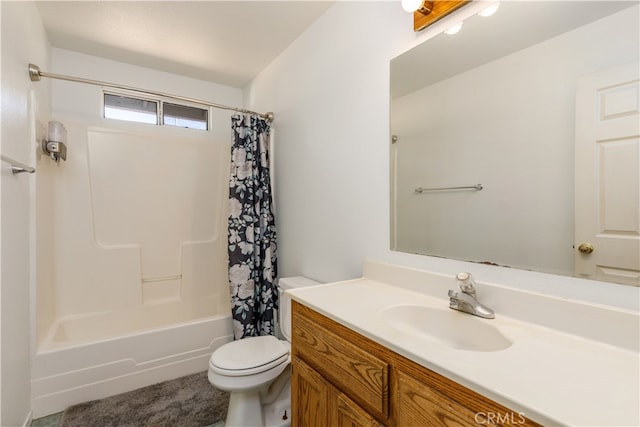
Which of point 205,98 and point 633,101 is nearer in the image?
point 633,101

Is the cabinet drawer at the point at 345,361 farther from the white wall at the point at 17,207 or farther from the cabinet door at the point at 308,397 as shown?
the white wall at the point at 17,207

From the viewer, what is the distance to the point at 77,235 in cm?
228

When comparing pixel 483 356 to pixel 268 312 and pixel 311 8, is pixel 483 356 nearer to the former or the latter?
pixel 268 312

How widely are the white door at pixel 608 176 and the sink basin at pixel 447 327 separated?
306mm

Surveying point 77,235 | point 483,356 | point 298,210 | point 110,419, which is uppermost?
point 298,210

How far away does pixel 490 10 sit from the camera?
3.52ft

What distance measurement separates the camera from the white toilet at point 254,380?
1.45m

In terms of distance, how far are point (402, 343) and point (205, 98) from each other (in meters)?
2.91

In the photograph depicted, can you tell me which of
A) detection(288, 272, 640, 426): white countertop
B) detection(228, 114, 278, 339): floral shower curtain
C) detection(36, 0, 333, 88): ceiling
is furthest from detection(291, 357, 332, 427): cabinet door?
detection(36, 0, 333, 88): ceiling

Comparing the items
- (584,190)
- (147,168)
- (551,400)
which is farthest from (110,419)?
(584,190)

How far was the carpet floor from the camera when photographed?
165 centimetres

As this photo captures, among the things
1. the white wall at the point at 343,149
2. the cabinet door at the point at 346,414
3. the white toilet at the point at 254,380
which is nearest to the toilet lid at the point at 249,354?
the white toilet at the point at 254,380

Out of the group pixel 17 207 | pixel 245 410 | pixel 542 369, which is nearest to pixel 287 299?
pixel 245 410
